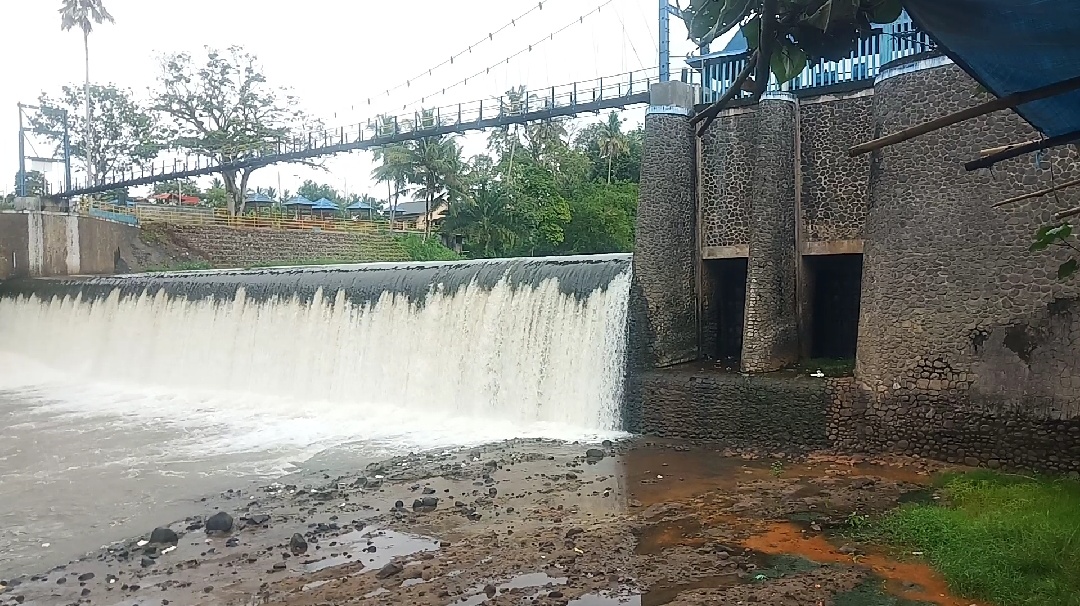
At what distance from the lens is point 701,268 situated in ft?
34.9

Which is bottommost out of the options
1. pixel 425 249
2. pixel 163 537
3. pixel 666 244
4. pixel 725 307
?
pixel 163 537

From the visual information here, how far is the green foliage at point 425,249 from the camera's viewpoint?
25766 mm

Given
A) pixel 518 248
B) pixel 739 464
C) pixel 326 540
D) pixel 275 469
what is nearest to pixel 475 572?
pixel 326 540

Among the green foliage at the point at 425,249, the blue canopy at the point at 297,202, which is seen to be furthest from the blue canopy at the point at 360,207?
the green foliage at the point at 425,249

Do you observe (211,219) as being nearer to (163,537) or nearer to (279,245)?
(279,245)

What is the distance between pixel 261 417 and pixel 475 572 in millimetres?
7540

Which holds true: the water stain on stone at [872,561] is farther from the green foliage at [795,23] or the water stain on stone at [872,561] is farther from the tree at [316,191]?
the tree at [316,191]

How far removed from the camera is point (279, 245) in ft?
84.0

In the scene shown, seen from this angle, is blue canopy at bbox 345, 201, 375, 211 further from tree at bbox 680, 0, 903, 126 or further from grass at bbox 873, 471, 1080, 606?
tree at bbox 680, 0, 903, 126

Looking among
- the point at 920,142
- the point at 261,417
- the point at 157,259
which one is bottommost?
the point at 261,417

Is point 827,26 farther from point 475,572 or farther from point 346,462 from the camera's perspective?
point 346,462

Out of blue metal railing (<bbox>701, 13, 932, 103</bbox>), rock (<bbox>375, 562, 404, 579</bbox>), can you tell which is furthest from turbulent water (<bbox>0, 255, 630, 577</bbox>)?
rock (<bbox>375, 562, 404, 579</bbox>)

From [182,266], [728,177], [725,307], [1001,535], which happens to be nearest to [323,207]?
[182,266]

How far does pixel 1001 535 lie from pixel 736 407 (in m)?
3.62
